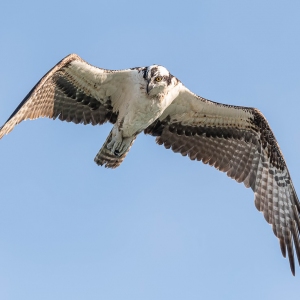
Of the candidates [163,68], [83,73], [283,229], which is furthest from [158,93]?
[283,229]

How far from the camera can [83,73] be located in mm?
13445

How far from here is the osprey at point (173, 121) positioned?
13.1 m

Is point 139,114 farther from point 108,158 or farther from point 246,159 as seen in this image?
point 246,159

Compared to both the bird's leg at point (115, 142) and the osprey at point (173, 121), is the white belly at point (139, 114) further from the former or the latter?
the bird's leg at point (115, 142)

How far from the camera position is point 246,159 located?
48.8 ft

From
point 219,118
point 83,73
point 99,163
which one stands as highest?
point 219,118

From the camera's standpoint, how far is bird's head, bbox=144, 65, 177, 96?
12.7 metres

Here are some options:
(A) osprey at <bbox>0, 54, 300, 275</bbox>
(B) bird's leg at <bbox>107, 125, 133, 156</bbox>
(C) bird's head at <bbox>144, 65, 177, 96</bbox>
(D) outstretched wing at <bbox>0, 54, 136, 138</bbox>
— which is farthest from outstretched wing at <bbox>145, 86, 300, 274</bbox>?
(C) bird's head at <bbox>144, 65, 177, 96</bbox>

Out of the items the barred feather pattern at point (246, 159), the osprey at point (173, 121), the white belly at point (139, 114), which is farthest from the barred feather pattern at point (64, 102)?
the barred feather pattern at point (246, 159)

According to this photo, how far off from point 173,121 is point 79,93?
1.98 m

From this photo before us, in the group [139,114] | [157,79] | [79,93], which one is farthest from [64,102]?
[157,79]

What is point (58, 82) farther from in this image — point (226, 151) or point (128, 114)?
point (226, 151)

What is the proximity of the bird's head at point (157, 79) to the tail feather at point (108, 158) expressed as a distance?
55.3 inches

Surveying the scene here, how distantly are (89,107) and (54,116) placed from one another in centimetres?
73
